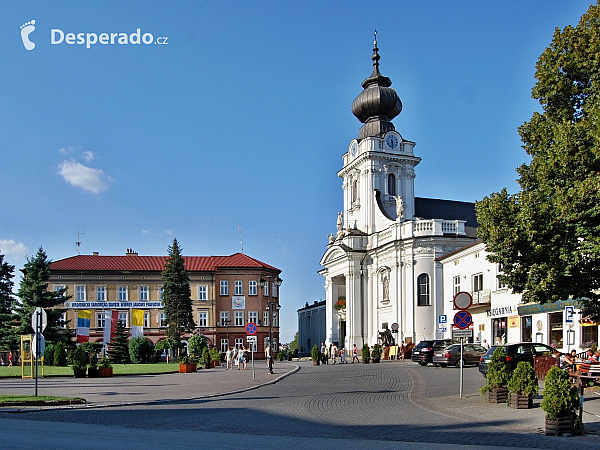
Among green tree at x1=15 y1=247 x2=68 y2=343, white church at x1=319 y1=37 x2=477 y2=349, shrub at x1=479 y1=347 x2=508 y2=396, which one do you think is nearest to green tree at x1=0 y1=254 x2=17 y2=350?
green tree at x1=15 y1=247 x2=68 y2=343

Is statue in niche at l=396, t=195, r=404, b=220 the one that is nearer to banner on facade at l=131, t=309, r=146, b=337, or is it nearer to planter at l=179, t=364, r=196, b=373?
banner on facade at l=131, t=309, r=146, b=337

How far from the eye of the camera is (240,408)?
18.5 m

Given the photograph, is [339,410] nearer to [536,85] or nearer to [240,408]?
[240,408]

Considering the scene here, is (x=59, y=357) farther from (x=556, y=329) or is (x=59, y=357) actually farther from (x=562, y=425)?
(x=562, y=425)

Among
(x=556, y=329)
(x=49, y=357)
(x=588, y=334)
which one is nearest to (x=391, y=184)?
(x=556, y=329)

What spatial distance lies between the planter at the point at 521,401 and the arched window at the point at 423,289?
43.2m

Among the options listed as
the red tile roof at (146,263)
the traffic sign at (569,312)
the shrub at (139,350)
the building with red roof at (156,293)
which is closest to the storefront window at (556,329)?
the traffic sign at (569,312)

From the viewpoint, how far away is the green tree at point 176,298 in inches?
2734

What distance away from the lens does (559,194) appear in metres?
16.8

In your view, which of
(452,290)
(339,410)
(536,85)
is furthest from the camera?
(452,290)

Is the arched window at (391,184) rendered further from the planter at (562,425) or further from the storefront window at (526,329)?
the planter at (562,425)

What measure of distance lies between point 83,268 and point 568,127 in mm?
68884

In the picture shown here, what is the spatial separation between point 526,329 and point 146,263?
52.9 meters

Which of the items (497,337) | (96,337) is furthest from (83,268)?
(497,337)
